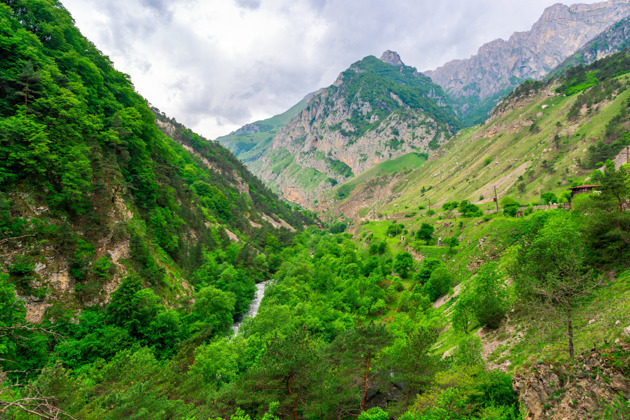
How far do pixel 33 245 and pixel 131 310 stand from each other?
36.9ft

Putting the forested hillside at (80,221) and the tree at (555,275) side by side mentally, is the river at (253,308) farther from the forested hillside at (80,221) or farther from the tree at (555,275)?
the tree at (555,275)

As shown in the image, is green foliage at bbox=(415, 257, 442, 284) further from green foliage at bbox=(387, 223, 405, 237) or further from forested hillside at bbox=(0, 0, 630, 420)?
green foliage at bbox=(387, 223, 405, 237)

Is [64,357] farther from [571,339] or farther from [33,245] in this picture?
[571,339]

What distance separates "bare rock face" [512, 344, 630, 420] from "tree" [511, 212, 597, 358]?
1.07 m

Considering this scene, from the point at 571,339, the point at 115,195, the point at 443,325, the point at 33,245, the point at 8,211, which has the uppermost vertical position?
the point at 115,195

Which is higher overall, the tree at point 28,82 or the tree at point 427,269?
the tree at point 28,82

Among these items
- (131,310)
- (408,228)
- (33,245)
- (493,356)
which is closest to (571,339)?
(493,356)

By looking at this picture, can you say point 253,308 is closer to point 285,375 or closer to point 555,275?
point 285,375

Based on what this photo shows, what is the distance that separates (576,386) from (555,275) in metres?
6.02

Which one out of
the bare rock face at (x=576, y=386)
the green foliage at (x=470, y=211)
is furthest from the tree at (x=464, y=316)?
the green foliage at (x=470, y=211)

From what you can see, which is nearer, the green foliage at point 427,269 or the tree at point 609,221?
the tree at point 609,221

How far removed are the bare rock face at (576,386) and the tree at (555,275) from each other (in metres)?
1.07

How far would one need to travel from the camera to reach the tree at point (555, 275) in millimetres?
14430

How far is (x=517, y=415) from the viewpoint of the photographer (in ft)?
50.5
